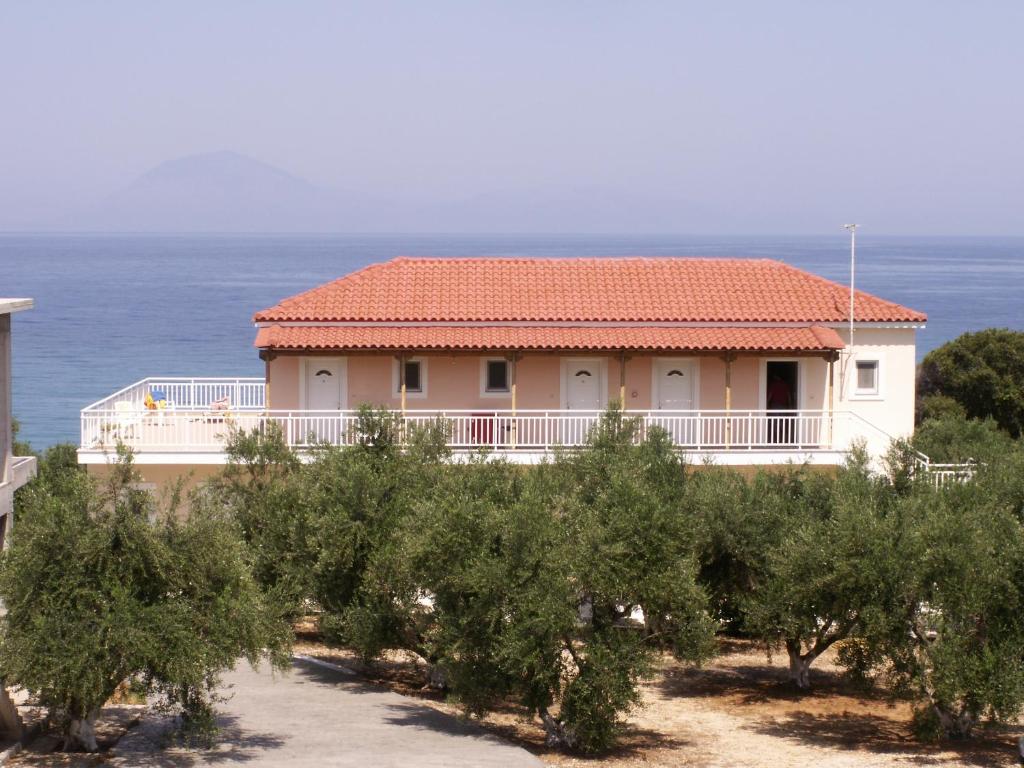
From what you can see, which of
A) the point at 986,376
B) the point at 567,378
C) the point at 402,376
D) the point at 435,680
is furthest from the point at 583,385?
the point at 986,376

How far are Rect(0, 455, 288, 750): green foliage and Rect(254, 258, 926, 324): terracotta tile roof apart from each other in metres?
13.0

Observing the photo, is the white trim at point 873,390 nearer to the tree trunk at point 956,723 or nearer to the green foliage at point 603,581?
the green foliage at point 603,581

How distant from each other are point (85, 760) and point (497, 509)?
5.10 m

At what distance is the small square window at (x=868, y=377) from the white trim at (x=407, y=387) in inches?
331

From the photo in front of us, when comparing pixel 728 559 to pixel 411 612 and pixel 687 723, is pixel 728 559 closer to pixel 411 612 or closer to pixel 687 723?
pixel 687 723

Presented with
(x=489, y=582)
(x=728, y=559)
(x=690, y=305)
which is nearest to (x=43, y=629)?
(x=489, y=582)

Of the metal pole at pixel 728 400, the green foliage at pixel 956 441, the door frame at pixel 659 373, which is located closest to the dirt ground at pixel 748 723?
the green foliage at pixel 956 441

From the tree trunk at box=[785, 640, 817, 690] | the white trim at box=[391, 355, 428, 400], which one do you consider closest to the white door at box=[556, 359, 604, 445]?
the white trim at box=[391, 355, 428, 400]

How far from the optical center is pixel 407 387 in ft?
98.1

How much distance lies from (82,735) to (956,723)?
32.4 ft

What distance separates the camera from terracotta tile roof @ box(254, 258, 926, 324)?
2977cm

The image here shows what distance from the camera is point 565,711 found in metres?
17.2

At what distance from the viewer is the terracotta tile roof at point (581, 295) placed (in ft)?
97.7

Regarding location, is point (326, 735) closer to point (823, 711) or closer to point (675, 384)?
point (823, 711)
